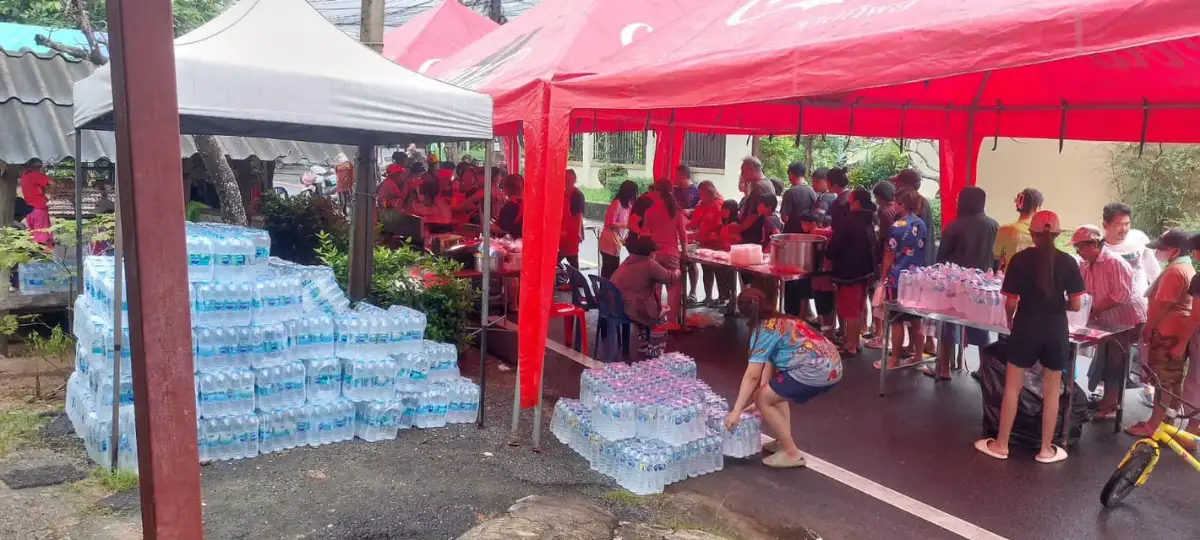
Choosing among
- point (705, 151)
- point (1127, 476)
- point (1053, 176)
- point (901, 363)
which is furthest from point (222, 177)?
point (705, 151)

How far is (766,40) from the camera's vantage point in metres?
5.10

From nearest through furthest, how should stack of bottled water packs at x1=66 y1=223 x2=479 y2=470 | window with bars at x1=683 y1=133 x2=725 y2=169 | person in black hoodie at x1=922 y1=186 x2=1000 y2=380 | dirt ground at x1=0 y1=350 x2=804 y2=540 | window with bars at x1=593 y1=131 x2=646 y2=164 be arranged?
dirt ground at x1=0 y1=350 x2=804 y2=540 → stack of bottled water packs at x1=66 y1=223 x2=479 y2=470 → person in black hoodie at x1=922 y1=186 x2=1000 y2=380 → window with bars at x1=683 y1=133 x2=725 y2=169 → window with bars at x1=593 y1=131 x2=646 y2=164

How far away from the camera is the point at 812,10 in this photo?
543cm

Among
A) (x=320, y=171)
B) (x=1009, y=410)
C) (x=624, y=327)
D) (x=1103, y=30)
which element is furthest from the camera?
(x=320, y=171)

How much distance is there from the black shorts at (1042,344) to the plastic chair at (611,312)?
3210 mm

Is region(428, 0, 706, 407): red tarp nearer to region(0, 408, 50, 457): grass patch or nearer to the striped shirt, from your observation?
region(0, 408, 50, 457): grass patch

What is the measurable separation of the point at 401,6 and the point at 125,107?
1569cm

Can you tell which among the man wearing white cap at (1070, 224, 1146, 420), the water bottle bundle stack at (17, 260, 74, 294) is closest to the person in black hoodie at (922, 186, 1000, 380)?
the man wearing white cap at (1070, 224, 1146, 420)

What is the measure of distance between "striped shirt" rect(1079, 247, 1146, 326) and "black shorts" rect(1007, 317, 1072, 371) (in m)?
0.95

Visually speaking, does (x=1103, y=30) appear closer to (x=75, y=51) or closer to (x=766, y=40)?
(x=766, y=40)

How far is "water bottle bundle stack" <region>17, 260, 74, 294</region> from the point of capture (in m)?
7.87

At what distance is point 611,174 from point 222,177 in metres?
17.6

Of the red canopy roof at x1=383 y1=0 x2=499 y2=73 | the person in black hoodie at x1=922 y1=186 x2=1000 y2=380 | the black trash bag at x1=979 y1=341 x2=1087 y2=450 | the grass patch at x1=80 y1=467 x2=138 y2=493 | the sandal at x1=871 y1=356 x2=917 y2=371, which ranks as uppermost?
the red canopy roof at x1=383 y1=0 x2=499 y2=73

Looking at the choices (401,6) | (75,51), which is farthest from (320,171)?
(75,51)
